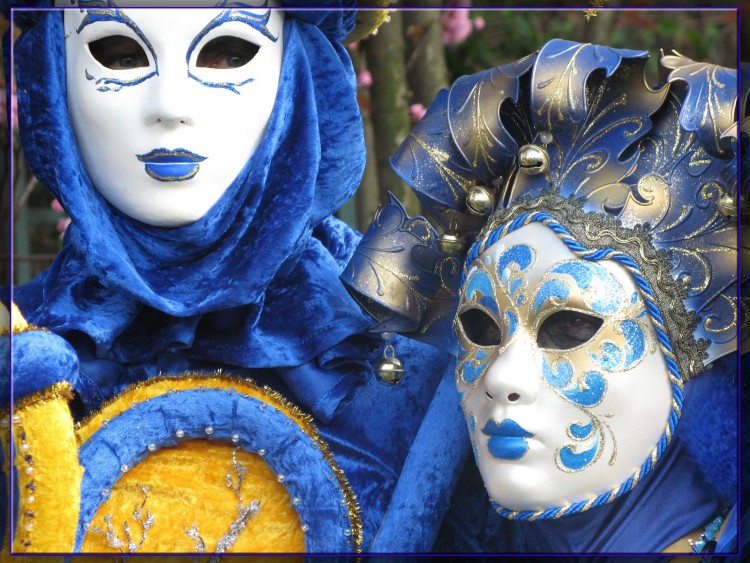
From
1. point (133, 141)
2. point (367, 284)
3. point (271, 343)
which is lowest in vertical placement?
point (271, 343)

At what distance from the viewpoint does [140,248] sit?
1.95 m

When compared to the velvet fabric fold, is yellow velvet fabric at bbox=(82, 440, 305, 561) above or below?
below

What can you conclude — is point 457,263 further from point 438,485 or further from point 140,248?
point 140,248

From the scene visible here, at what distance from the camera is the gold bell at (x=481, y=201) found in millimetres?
1787

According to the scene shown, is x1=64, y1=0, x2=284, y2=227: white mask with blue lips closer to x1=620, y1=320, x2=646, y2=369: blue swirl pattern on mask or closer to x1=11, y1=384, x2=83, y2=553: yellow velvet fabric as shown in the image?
x1=11, y1=384, x2=83, y2=553: yellow velvet fabric

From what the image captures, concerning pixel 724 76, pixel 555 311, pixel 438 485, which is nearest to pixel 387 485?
pixel 438 485

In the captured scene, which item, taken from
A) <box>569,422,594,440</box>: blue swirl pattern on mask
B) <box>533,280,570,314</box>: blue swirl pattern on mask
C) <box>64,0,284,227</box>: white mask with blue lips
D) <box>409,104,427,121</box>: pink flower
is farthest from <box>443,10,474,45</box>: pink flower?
<box>569,422,594,440</box>: blue swirl pattern on mask

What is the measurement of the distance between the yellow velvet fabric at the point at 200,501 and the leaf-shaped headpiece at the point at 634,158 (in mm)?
477

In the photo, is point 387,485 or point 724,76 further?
point 387,485

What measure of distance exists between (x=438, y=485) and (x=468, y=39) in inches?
38.3

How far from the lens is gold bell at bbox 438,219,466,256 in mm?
1840

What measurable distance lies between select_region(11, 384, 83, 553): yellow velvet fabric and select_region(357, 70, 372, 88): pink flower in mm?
953

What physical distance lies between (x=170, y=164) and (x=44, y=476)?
0.48m

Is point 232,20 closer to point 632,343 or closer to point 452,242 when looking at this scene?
point 452,242
